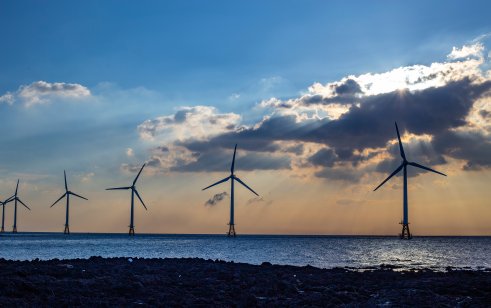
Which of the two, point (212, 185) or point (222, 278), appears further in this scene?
point (212, 185)

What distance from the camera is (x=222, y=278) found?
40.4 meters

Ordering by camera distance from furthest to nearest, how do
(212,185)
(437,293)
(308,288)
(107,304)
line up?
(212,185)
(308,288)
(437,293)
(107,304)

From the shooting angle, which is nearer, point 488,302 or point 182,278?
point 488,302

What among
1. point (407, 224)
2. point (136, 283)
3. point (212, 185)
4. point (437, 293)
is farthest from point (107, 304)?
point (407, 224)

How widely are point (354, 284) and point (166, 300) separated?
15.1 m

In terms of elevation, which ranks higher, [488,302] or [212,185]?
[212,185]

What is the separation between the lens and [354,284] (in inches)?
1554

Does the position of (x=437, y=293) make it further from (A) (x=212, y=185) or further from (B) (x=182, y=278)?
Result: (A) (x=212, y=185)

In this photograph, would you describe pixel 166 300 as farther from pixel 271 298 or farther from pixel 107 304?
pixel 271 298

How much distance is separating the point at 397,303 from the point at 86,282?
17814 mm

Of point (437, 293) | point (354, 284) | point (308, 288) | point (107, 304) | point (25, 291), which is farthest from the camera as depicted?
point (354, 284)

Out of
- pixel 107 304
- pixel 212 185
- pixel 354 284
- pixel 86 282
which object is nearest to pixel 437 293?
pixel 354 284

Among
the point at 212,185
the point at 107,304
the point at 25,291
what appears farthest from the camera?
the point at 212,185

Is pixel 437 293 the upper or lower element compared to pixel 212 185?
lower
